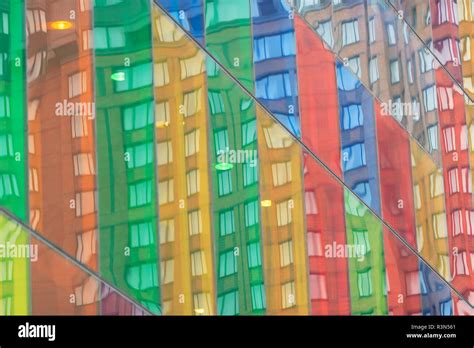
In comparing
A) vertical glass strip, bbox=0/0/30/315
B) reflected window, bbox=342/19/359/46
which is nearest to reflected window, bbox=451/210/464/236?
reflected window, bbox=342/19/359/46

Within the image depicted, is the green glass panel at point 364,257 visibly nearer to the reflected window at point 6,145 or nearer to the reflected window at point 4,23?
the reflected window at point 6,145

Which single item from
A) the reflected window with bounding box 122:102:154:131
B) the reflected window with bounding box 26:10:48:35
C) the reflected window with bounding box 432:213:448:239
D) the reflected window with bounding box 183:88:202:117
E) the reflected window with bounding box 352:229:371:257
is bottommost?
the reflected window with bounding box 352:229:371:257

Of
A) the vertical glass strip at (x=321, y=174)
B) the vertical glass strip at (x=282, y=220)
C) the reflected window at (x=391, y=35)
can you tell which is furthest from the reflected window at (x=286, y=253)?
the reflected window at (x=391, y=35)

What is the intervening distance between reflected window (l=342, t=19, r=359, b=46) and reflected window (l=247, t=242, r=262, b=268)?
4.03 ft

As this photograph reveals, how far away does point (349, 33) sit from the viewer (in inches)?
282

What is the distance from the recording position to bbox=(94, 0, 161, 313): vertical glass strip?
666 centimetres

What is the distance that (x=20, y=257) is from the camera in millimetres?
6547

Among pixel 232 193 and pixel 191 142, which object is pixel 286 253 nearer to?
pixel 232 193

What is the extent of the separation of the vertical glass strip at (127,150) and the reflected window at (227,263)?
0.33m

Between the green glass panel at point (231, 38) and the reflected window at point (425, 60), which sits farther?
the reflected window at point (425, 60)

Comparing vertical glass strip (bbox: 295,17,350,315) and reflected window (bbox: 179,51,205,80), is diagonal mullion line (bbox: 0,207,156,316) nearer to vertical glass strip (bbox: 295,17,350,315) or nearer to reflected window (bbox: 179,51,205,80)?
vertical glass strip (bbox: 295,17,350,315)

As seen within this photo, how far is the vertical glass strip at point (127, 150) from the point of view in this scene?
6.66 m

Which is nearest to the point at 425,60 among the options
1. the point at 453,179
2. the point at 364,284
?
the point at 453,179
